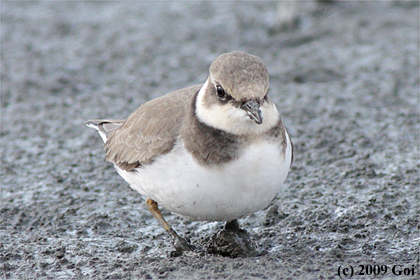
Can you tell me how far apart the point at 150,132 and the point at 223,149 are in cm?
92

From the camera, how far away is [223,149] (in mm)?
4516

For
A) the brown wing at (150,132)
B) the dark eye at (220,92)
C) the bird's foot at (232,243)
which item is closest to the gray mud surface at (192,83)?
the bird's foot at (232,243)

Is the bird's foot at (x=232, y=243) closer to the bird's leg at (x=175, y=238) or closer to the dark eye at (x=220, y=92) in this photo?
the bird's leg at (x=175, y=238)

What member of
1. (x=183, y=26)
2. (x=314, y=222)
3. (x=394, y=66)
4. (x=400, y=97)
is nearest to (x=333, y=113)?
(x=400, y=97)

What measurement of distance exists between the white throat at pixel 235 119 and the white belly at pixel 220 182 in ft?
0.44

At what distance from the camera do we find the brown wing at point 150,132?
4.95m

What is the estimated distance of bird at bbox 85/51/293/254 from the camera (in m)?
4.51

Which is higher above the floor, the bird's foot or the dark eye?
the dark eye

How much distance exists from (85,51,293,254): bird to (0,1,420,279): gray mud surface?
543 mm

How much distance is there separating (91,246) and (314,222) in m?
2.05

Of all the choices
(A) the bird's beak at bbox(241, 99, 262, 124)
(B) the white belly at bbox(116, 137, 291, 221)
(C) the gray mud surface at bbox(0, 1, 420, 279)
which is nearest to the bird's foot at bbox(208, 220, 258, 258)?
(C) the gray mud surface at bbox(0, 1, 420, 279)

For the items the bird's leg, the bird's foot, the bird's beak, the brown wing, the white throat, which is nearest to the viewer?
the bird's beak

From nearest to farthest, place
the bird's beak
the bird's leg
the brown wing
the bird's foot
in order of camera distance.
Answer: the bird's beak → the brown wing → the bird's foot → the bird's leg

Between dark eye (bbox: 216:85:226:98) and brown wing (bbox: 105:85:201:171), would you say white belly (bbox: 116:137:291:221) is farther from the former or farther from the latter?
dark eye (bbox: 216:85:226:98)
